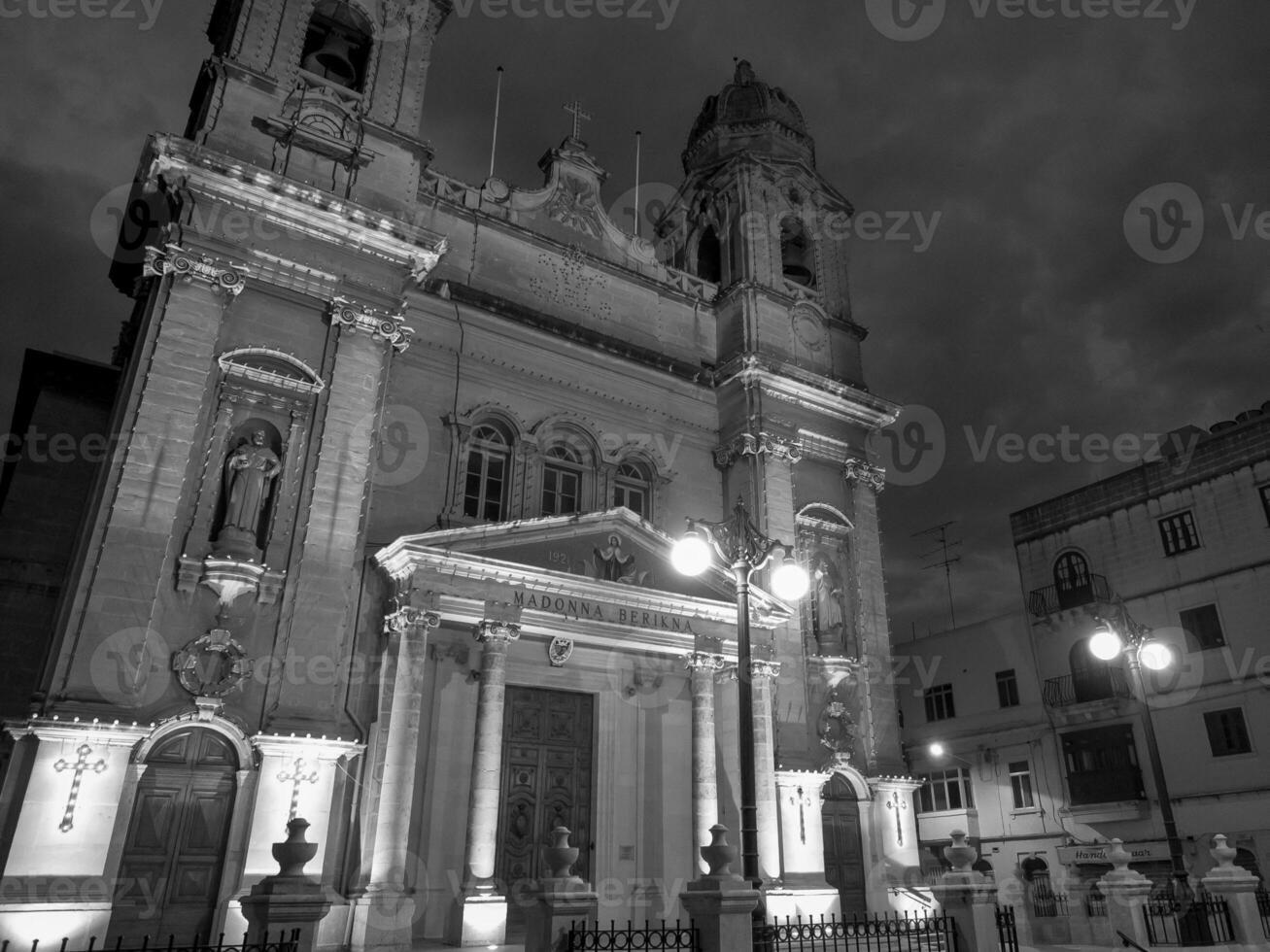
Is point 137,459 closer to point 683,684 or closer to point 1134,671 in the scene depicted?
point 683,684

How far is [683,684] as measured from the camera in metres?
19.5

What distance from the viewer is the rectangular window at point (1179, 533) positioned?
90.8 ft

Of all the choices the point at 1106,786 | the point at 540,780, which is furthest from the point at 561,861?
the point at 1106,786

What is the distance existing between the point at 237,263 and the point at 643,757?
12243mm

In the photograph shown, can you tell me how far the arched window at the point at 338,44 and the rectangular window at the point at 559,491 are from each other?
9.56m

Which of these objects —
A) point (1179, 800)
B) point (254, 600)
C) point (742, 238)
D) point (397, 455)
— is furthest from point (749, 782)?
point (1179, 800)

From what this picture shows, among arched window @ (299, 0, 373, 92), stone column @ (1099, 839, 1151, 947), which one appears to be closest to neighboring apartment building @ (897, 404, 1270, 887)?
stone column @ (1099, 839, 1151, 947)

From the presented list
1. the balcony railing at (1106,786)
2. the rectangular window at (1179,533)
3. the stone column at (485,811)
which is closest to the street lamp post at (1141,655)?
the stone column at (485,811)

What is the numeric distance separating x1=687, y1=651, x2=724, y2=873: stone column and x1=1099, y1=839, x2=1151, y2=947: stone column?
6531mm

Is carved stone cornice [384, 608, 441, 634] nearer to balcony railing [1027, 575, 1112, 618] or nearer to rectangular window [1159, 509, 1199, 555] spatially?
balcony railing [1027, 575, 1112, 618]

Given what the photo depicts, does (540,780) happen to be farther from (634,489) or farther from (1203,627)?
(1203,627)

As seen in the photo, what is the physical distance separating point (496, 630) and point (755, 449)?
863 cm

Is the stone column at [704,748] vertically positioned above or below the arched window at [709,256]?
below

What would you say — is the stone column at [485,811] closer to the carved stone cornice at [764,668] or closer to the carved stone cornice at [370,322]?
the carved stone cornice at [764,668]
